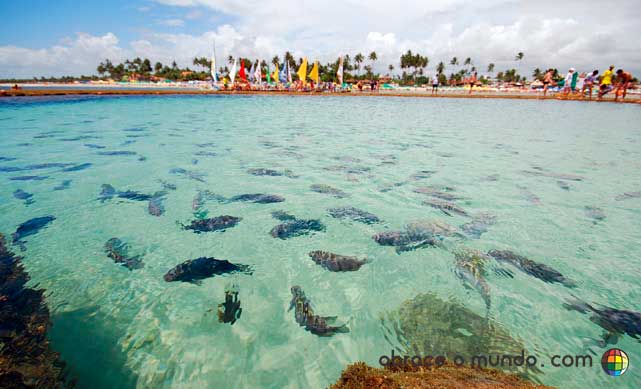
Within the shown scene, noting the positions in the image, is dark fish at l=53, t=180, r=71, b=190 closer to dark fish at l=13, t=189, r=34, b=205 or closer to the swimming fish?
dark fish at l=13, t=189, r=34, b=205

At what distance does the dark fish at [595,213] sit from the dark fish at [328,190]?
4.86 metres

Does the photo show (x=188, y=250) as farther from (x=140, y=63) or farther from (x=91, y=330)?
(x=140, y=63)

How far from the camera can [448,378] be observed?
2074 millimetres

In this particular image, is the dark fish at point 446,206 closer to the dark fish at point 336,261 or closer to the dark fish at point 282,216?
the dark fish at point 336,261

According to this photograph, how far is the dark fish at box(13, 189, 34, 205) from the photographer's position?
6438 millimetres

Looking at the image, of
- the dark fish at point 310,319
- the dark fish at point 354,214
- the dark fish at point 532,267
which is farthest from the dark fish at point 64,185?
the dark fish at point 532,267

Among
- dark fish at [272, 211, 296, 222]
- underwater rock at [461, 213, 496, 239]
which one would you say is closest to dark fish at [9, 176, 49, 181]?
dark fish at [272, 211, 296, 222]

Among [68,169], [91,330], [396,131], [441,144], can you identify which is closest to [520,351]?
[91,330]

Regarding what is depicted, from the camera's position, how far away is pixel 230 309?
3.60 metres

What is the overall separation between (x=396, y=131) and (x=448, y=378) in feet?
46.1

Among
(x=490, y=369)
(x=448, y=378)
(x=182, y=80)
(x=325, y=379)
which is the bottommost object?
(x=325, y=379)

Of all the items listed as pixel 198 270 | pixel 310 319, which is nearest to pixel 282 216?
pixel 198 270

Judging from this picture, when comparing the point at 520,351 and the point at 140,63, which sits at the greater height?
the point at 140,63

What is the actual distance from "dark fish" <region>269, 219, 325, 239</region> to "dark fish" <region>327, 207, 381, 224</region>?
52 cm
